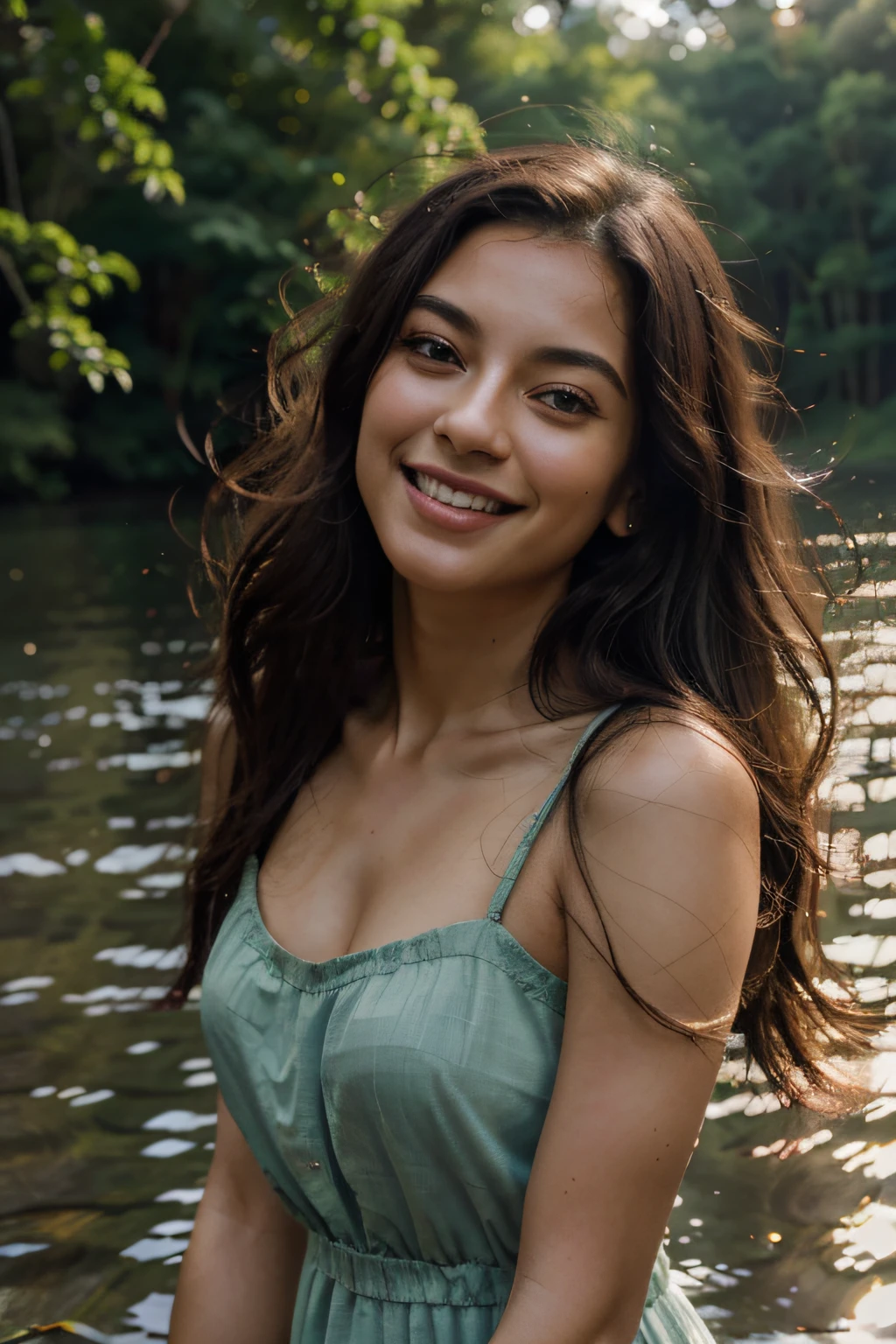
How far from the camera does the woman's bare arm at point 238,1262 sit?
73.0 inches

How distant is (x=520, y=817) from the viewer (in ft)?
5.18

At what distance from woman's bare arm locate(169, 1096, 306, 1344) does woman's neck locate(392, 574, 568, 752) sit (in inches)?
23.1

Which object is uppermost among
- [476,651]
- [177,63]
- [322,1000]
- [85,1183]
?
[177,63]

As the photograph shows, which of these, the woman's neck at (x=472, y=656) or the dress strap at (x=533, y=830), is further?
the woman's neck at (x=472, y=656)

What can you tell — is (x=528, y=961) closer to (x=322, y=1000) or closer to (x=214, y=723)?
(x=322, y=1000)

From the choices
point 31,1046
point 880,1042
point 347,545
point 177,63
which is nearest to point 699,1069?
point 347,545

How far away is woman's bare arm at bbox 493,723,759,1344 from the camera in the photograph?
139cm

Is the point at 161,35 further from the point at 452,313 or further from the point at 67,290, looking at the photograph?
the point at 452,313

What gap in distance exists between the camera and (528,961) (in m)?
1.48

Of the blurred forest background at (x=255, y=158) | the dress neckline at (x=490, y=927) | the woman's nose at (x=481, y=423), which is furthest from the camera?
the blurred forest background at (x=255, y=158)

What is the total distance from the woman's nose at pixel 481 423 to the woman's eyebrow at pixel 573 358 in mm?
58

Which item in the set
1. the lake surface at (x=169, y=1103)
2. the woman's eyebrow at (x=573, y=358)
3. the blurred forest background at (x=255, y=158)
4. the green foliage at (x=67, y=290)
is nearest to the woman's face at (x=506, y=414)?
the woman's eyebrow at (x=573, y=358)

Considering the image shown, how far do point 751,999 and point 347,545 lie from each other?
0.81 meters

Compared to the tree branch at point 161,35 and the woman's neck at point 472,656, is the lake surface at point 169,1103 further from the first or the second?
the tree branch at point 161,35
